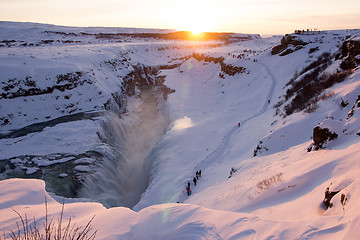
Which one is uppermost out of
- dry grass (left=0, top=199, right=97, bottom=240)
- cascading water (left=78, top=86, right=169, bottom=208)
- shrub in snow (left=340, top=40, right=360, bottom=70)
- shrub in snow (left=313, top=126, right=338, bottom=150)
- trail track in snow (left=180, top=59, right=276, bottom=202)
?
shrub in snow (left=340, top=40, right=360, bottom=70)

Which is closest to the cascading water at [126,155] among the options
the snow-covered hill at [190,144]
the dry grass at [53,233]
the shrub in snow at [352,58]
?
the snow-covered hill at [190,144]

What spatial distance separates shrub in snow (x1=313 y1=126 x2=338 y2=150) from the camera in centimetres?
884

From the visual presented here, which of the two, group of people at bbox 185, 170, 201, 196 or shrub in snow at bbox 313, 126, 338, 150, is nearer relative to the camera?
shrub in snow at bbox 313, 126, 338, 150

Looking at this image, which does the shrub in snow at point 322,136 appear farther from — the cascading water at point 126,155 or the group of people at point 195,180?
the cascading water at point 126,155

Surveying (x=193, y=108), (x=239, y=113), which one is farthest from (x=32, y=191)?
(x=193, y=108)

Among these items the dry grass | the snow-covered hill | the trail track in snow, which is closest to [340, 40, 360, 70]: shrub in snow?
the snow-covered hill

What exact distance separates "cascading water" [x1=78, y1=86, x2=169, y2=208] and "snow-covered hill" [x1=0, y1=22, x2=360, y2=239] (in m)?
0.13

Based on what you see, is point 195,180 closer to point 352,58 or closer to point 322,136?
point 322,136

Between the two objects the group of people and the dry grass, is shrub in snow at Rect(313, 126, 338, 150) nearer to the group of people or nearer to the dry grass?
the group of people

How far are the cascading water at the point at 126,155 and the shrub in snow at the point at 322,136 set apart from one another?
14.0 metres

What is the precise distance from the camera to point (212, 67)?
150ft

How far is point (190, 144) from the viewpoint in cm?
2036

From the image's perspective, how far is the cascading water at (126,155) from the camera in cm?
1691

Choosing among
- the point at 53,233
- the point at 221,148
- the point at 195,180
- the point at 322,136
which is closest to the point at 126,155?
the point at 221,148
